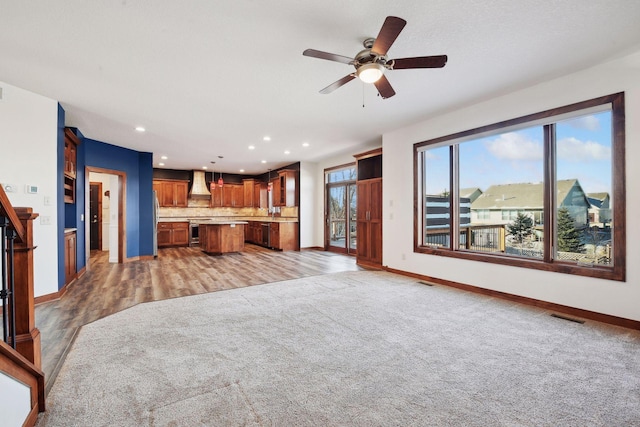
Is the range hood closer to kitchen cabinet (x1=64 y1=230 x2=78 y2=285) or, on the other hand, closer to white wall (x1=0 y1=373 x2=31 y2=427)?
kitchen cabinet (x1=64 y1=230 x2=78 y2=285)

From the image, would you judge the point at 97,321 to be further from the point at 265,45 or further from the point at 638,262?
the point at 638,262

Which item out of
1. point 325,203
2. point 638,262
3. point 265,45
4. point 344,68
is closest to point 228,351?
point 265,45

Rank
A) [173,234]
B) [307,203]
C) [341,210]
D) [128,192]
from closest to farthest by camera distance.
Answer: [128,192] → [341,210] → [307,203] → [173,234]

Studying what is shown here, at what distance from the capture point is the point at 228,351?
246 centimetres

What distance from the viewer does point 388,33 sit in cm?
213

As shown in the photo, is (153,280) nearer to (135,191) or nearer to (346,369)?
(135,191)

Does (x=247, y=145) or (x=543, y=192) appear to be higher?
(x=247, y=145)

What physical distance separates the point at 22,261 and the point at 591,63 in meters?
5.30

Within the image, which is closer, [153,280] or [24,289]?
Answer: [24,289]

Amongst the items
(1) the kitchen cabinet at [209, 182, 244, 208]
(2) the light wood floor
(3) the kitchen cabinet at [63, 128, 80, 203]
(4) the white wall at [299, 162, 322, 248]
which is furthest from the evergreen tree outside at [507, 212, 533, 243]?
(1) the kitchen cabinet at [209, 182, 244, 208]

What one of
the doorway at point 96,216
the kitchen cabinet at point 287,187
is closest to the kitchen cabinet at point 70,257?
the doorway at point 96,216

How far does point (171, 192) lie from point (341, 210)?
19.9ft

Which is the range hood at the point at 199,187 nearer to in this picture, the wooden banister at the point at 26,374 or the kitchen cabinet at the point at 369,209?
the kitchen cabinet at the point at 369,209

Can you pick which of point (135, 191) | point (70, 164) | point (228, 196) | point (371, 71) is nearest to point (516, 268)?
point (371, 71)
